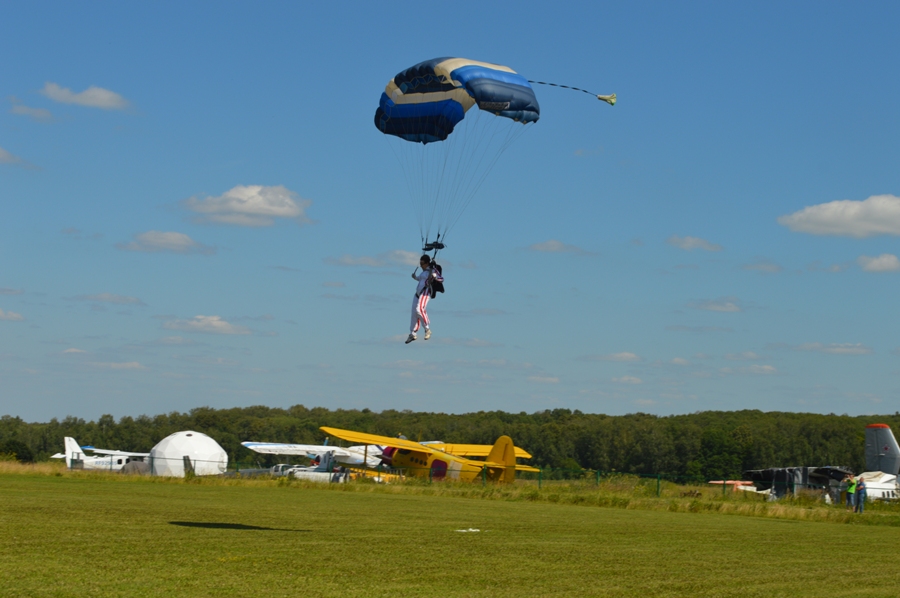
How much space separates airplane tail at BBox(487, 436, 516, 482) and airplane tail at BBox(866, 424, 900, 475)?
18.4m

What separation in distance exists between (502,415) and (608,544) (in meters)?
123

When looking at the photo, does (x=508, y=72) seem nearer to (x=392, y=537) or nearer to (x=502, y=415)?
(x=392, y=537)

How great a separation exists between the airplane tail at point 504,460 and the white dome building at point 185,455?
52.0 feet

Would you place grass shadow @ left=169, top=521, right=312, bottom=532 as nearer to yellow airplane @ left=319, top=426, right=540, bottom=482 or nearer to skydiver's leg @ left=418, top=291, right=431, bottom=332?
skydiver's leg @ left=418, top=291, right=431, bottom=332

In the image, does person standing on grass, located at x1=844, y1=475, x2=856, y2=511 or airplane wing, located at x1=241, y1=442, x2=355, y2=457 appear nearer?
person standing on grass, located at x1=844, y1=475, x2=856, y2=511

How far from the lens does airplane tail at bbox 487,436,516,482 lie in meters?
35.8

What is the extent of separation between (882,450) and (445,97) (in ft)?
109

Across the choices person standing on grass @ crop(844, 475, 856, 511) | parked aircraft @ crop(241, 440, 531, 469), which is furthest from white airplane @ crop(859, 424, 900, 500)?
parked aircraft @ crop(241, 440, 531, 469)

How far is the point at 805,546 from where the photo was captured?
15648mm

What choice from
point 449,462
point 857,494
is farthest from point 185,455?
point 857,494

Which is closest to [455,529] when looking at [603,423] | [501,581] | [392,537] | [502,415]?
[392,537]

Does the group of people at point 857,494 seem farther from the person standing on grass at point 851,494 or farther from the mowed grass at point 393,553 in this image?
the mowed grass at point 393,553

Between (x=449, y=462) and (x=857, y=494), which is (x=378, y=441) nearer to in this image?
(x=449, y=462)

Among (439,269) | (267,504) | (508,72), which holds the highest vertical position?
(508,72)
